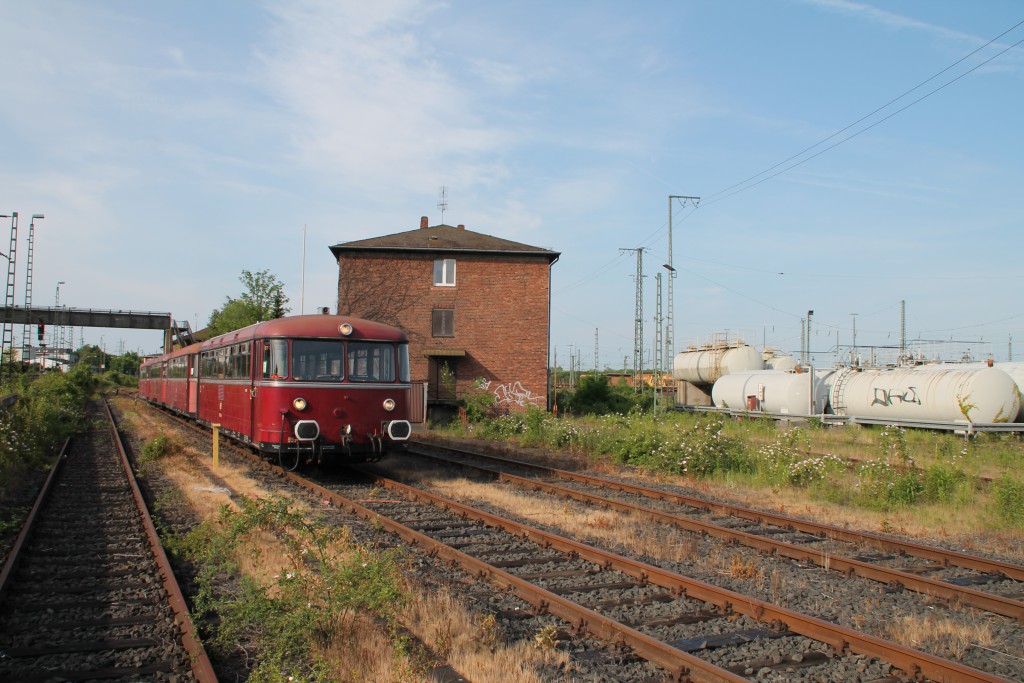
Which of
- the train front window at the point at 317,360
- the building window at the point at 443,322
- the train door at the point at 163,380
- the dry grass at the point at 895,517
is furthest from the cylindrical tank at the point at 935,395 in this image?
the train door at the point at 163,380

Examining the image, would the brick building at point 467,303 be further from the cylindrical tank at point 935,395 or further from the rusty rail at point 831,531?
the rusty rail at point 831,531

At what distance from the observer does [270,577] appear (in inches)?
275

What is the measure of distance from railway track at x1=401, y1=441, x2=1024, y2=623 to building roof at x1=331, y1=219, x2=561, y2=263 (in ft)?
57.9

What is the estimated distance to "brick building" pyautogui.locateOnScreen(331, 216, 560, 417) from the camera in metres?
29.7

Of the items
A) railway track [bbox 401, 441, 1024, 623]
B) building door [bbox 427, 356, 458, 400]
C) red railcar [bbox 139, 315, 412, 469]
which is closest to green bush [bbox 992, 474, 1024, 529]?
railway track [bbox 401, 441, 1024, 623]

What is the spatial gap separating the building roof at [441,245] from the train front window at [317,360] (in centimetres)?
1673

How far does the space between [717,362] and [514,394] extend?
10379 millimetres

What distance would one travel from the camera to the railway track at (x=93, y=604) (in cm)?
511

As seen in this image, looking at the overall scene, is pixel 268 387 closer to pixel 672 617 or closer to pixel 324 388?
pixel 324 388

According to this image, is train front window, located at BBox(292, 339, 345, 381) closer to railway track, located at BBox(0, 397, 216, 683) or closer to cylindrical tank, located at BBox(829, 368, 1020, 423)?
railway track, located at BBox(0, 397, 216, 683)

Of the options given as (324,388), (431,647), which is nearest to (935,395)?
(324,388)

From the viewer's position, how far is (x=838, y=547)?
342 inches

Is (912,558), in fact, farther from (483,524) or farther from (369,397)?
(369,397)

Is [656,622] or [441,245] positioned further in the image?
[441,245]
